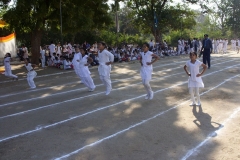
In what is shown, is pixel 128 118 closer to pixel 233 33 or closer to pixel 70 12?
pixel 70 12

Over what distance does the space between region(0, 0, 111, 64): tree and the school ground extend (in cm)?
746

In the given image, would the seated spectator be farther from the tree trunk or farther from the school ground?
the school ground

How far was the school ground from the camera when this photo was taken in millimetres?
5305

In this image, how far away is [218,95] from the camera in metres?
9.88

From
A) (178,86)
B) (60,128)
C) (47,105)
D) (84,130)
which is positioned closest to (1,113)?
(47,105)

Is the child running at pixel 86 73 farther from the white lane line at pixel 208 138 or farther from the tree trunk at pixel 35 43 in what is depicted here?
the tree trunk at pixel 35 43

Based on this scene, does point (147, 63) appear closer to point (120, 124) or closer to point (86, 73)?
point (86, 73)

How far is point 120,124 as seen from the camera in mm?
6922

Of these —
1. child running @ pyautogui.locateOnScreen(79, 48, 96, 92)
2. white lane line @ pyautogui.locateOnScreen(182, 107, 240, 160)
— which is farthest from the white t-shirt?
child running @ pyautogui.locateOnScreen(79, 48, 96, 92)

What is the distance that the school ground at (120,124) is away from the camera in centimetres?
530

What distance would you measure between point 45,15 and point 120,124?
43.1ft

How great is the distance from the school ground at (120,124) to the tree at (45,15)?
746 centimetres

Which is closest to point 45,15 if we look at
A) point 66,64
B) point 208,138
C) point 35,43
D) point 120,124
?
point 35,43

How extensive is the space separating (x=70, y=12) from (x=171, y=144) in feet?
47.9
